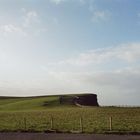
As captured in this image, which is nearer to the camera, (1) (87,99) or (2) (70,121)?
(2) (70,121)

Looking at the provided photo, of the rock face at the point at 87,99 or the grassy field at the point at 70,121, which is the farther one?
the rock face at the point at 87,99

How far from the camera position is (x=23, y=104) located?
131500 mm

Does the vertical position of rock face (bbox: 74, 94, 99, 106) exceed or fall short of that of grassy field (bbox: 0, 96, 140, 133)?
it exceeds it

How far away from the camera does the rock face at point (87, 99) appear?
454 ft

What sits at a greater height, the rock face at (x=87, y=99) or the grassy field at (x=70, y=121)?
the rock face at (x=87, y=99)

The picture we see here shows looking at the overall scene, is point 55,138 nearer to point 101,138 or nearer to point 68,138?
point 68,138

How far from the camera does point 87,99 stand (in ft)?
483

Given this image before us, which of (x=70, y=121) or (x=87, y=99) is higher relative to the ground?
(x=87, y=99)

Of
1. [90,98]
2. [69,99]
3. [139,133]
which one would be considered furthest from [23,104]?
[139,133]

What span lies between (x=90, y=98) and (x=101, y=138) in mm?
115963

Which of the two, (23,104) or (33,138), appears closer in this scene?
(33,138)

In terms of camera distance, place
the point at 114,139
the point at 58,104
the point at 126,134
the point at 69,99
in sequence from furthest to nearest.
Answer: the point at 69,99 < the point at 58,104 < the point at 126,134 < the point at 114,139

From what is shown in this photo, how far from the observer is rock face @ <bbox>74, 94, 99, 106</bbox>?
138 meters

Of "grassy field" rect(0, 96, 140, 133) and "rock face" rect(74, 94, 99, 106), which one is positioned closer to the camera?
"grassy field" rect(0, 96, 140, 133)
